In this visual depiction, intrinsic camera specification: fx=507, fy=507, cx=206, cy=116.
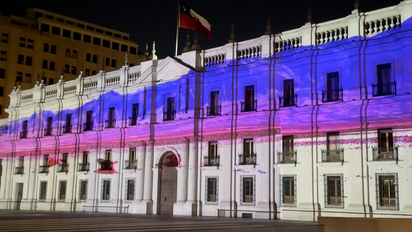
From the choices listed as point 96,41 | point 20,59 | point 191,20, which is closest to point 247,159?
point 191,20

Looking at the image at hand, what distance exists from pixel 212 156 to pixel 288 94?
6797 millimetres

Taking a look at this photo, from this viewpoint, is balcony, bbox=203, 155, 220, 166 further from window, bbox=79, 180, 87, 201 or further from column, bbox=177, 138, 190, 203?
window, bbox=79, 180, 87, 201

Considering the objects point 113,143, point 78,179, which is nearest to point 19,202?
point 78,179

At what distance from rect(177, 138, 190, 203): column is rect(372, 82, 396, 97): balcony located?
13323mm

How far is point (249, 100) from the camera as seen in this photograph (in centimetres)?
3334

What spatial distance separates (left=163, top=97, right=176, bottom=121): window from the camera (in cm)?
3731

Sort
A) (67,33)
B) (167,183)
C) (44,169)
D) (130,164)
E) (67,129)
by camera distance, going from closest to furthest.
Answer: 1. (167,183)
2. (130,164)
3. (67,129)
4. (44,169)
5. (67,33)

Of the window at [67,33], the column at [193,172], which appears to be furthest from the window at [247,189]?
the window at [67,33]

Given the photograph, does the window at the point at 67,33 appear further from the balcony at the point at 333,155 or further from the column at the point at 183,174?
the balcony at the point at 333,155

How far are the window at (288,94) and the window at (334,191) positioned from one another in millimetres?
5231

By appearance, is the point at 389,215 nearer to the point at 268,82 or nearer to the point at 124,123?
the point at 268,82

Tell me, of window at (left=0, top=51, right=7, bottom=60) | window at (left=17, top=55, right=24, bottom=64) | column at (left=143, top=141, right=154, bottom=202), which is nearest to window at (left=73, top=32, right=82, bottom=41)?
window at (left=17, top=55, right=24, bottom=64)

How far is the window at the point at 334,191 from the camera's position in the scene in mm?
27984

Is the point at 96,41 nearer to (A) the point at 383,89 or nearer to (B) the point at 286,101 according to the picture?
(B) the point at 286,101
